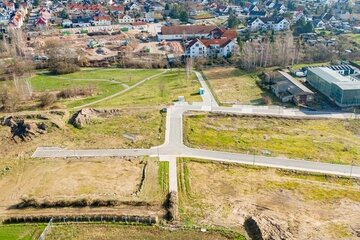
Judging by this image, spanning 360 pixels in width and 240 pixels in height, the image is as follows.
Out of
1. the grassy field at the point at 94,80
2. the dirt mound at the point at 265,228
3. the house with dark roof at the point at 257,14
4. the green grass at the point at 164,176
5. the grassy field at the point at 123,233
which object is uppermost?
the house with dark roof at the point at 257,14

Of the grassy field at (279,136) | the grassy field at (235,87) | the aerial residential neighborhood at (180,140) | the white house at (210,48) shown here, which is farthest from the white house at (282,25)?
the grassy field at (279,136)

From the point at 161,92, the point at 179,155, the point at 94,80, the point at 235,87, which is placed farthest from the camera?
the point at 94,80

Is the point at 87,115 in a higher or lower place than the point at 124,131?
higher

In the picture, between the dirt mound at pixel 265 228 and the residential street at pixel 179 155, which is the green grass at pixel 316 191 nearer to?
the residential street at pixel 179 155

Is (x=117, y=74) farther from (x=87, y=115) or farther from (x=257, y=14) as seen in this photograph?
(x=257, y=14)

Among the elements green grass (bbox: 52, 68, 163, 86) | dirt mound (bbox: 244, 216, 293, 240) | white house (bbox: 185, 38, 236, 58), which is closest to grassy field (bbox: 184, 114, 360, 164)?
dirt mound (bbox: 244, 216, 293, 240)

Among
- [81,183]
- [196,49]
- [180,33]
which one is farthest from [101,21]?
[81,183]

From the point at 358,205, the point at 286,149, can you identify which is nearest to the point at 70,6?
the point at 286,149

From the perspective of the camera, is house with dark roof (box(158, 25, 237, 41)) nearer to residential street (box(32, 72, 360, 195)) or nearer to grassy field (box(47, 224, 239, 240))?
residential street (box(32, 72, 360, 195))
